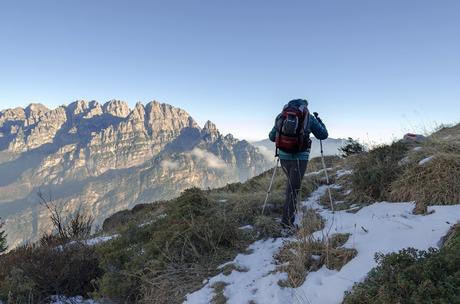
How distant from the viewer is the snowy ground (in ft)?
15.7

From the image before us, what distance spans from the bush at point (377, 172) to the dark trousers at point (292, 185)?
181 cm

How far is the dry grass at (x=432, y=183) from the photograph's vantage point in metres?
6.79

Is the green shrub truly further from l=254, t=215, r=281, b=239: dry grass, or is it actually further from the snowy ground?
l=254, t=215, r=281, b=239: dry grass

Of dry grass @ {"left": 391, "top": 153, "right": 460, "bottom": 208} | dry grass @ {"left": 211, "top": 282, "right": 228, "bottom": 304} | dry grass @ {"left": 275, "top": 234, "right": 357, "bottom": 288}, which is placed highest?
dry grass @ {"left": 391, "top": 153, "right": 460, "bottom": 208}

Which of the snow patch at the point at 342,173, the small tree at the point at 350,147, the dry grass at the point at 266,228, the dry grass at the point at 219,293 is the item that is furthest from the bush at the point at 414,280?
the small tree at the point at 350,147

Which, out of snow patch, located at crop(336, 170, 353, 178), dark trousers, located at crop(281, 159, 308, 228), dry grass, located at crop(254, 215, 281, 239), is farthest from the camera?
snow patch, located at crop(336, 170, 353, 178)

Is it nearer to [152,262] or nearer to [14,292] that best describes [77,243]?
[14,292]

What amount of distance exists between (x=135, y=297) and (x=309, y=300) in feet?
11.2

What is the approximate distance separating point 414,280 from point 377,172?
5539 mm

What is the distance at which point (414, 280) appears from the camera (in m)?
3.64

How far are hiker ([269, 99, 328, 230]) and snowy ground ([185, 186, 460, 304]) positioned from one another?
3.46ft

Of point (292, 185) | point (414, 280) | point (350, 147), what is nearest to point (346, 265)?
point (414, 280)

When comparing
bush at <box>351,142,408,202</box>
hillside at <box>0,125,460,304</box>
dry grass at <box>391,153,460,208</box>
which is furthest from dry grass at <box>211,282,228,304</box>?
bush at <box>351,142,408,202</box>

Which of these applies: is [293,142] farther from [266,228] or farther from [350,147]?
[350,147]
